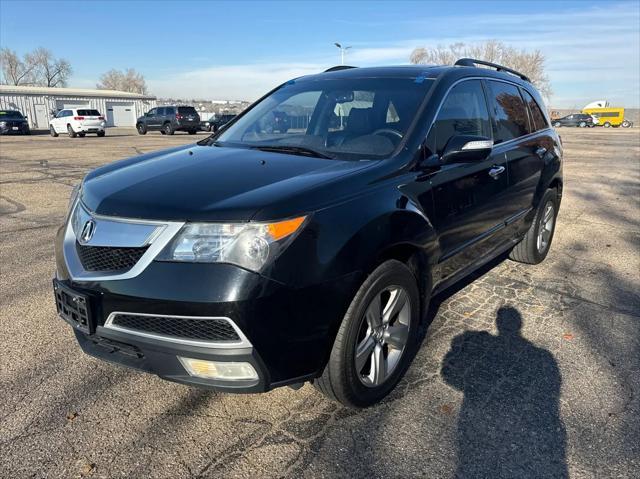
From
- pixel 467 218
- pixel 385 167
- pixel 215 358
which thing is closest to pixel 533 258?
pixel 467 218

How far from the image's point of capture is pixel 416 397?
2926 mm

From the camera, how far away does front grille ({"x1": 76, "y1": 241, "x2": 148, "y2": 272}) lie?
7.52 feet

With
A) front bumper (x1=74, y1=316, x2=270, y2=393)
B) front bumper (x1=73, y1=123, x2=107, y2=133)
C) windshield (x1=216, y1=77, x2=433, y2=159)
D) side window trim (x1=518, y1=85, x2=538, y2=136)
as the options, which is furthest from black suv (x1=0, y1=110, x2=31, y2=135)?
front bumper (x1=74, y1=316, x2=270, y2=393)

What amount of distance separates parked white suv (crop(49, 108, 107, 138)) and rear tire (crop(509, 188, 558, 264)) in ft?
101

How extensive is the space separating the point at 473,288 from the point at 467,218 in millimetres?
1303

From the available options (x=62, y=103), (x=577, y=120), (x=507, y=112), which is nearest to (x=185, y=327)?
(x=507, y=112)

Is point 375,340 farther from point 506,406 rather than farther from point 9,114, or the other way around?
point 9,114

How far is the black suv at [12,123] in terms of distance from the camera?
108ft

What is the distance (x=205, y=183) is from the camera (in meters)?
2.57

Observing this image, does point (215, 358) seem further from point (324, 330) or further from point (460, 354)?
point (460, 354)

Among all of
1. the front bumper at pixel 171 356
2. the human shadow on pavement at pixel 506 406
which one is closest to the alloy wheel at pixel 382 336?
the human shadow on pavement at pixel 506 406

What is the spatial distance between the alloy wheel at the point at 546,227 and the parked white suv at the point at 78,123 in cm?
3085

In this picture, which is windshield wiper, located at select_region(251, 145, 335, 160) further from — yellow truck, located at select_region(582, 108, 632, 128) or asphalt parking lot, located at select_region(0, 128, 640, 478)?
yellow truck, located at select_region(582, 108, 632, 128)

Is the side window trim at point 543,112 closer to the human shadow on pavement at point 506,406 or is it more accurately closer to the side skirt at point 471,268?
the side skirt at point 471,268
